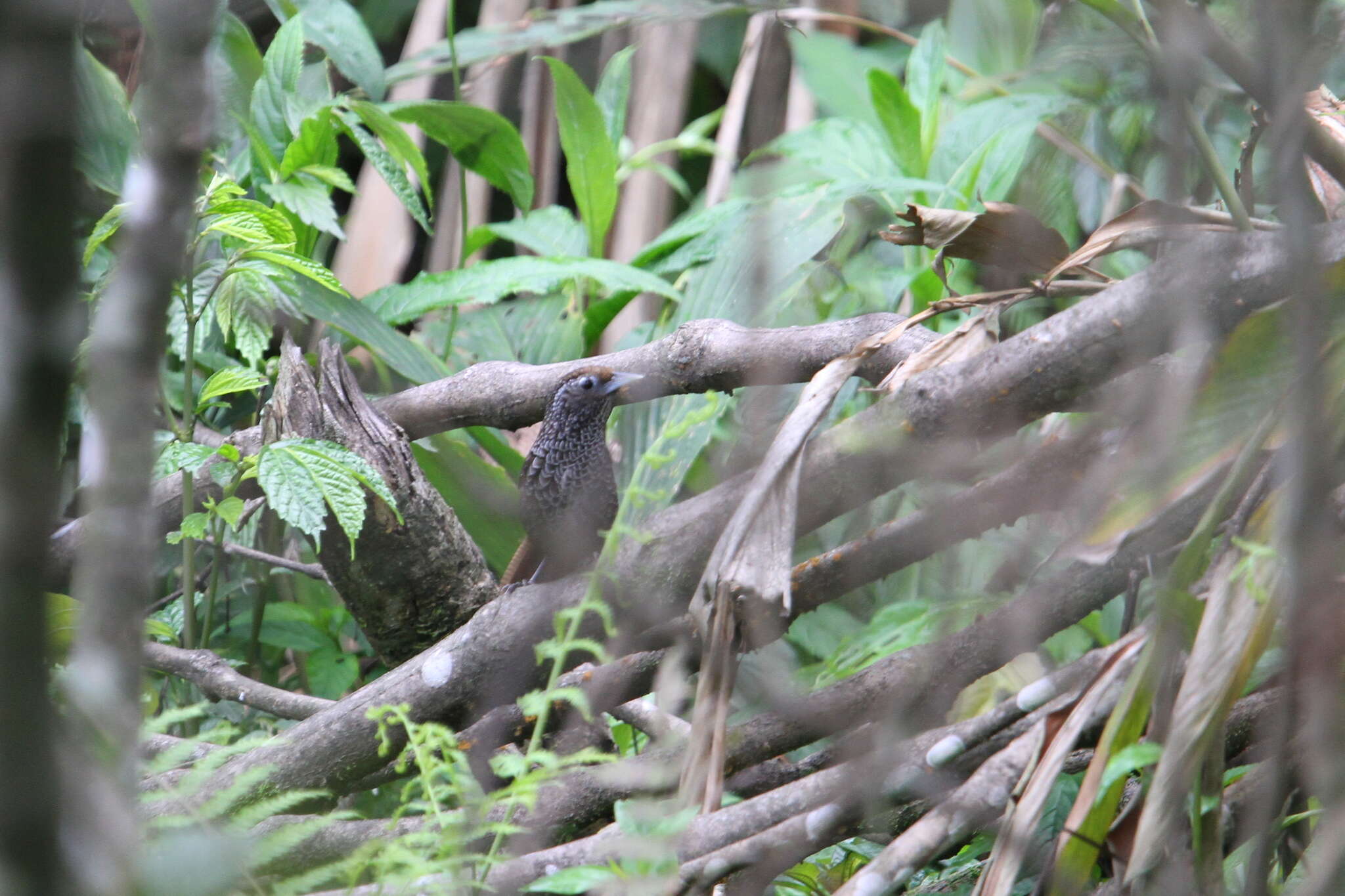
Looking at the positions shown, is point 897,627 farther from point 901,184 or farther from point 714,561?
point 901,184

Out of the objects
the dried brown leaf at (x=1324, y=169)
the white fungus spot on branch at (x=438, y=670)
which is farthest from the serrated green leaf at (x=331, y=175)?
the dried brown leaf at (x=1324, y=169)

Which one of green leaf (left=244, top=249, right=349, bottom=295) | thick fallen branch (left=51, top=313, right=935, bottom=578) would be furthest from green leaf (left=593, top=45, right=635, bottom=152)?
green leaf (left=244, top=249, right=349, bottom=295)

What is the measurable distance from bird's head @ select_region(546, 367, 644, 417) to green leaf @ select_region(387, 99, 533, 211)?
1.27m

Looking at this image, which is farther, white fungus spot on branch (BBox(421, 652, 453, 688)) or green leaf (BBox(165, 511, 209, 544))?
green leaf (BBox(165, 511, 209, 544))

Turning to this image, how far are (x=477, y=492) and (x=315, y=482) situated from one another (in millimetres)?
820

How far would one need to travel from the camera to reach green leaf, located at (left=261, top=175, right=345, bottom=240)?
2266mm

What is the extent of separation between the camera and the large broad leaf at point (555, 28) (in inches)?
48.9

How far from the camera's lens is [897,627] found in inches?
81.0

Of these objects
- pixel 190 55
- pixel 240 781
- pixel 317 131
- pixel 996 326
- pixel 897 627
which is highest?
pixel 190 55

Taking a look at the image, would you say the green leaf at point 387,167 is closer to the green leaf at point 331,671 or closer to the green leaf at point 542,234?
the green leaf at point 542,234

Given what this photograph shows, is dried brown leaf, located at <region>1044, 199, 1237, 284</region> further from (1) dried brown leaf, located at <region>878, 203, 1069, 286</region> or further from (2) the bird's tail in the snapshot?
(2) the bird's tail

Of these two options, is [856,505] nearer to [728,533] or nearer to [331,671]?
[728,533]

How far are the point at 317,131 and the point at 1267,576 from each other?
2.15 m

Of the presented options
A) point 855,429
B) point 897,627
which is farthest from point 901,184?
point 855,429
